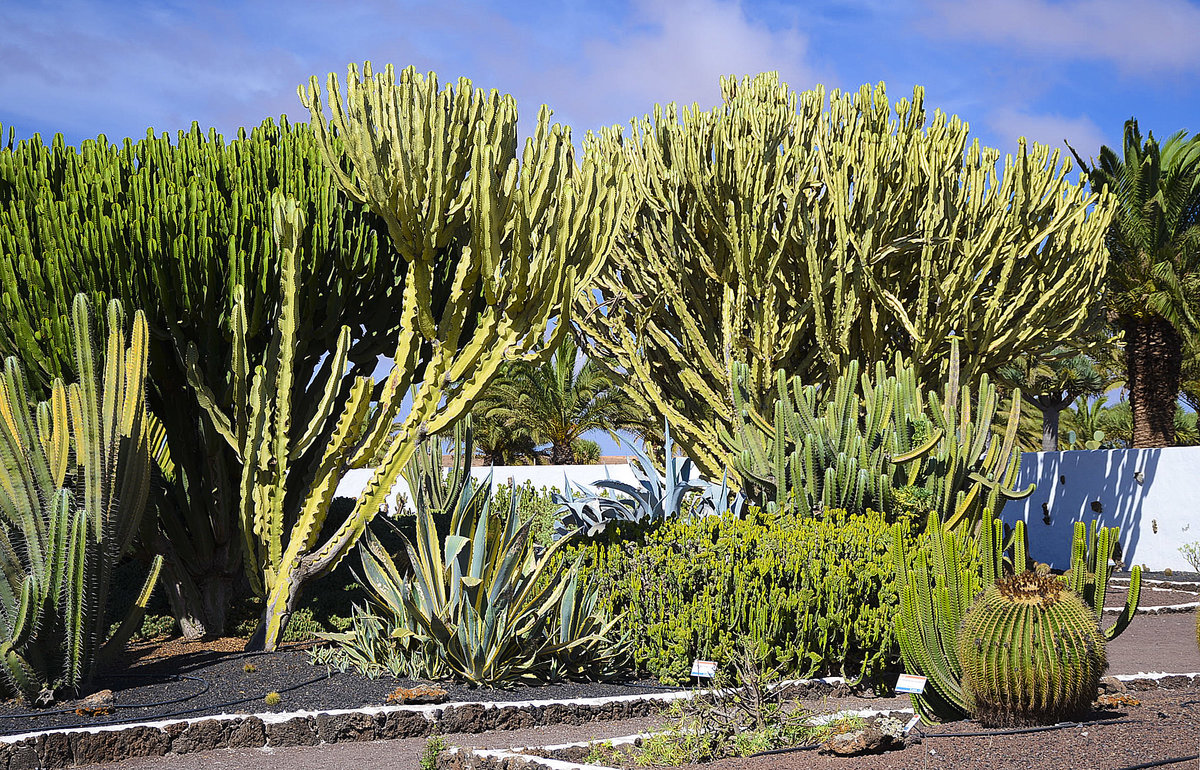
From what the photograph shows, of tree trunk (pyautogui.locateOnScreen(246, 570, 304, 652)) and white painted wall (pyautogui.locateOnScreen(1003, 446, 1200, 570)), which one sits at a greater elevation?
white painted wall (pyautogui.locateOnScreen(1003, 446, 1200, 570))

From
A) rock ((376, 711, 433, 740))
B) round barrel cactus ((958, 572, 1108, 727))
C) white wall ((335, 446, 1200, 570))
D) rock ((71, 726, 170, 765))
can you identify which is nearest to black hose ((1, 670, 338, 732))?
rock ((71, 726, 170, 765))

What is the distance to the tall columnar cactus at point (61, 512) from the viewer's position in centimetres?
561

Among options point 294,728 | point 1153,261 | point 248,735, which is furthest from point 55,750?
point 1153,261

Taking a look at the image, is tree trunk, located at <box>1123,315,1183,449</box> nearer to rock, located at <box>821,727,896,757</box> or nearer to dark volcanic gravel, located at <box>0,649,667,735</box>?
dark volcanic gravel, located at <box>0,649,667,735</box>

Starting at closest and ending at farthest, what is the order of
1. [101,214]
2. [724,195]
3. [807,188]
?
[101,214] < [724,195] < [807,188]

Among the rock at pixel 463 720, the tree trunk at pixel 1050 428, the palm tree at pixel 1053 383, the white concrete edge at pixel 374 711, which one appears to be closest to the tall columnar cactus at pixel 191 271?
the white concrete edge at pixel 374 711

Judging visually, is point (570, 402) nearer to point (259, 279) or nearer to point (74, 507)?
point (259, 279)

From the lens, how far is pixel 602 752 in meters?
4.71

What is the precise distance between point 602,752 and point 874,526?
3527mm

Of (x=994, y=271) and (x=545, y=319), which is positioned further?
(x=994, y=271)

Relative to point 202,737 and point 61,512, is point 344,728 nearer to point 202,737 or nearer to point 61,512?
point 202,737

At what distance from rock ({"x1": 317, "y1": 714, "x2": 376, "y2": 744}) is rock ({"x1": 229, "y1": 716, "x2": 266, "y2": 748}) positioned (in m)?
0.30

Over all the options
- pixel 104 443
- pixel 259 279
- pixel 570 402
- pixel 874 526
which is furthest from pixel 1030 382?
pixel 104 443

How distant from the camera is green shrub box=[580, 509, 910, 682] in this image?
21.8 ft
